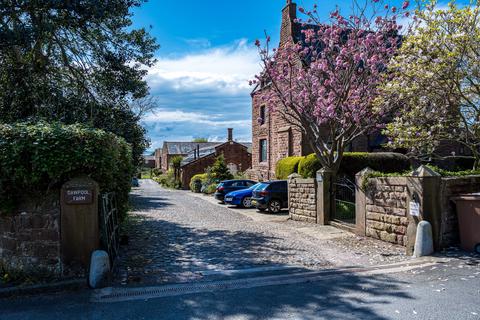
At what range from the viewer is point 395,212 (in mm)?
9648

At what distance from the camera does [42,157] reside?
6219 millimetres

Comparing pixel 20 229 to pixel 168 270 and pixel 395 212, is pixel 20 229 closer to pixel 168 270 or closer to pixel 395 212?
pixel 168 270

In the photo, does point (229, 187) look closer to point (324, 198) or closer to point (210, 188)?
point (210, 188)

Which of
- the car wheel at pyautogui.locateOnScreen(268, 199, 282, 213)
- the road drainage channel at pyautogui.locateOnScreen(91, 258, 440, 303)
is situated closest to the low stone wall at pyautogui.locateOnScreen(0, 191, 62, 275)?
the road drainage channel at pyautogui.locateOnScreen(91, 258, 440, 303)

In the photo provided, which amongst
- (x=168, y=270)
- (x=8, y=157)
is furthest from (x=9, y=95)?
(x=168, y=270)

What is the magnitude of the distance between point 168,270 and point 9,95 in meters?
7.77

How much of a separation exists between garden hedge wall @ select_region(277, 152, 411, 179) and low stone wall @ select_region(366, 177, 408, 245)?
29.1 feet

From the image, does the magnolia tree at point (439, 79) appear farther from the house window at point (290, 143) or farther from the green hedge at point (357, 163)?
the house window at point (290, 143)

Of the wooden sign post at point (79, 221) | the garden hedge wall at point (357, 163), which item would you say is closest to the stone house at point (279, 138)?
the garden hedge wall at point (357, 163)

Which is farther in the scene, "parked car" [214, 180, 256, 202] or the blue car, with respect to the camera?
"parked car" [214, 180, 256, 202]

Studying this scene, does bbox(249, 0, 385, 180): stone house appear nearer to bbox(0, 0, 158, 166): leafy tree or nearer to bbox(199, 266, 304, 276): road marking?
bbox(0, 0, 158, 166): leafy tree

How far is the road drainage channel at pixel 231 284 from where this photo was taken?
232 inches

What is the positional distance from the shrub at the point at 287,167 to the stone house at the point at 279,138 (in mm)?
1152

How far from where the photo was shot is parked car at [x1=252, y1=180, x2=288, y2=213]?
18625mm
